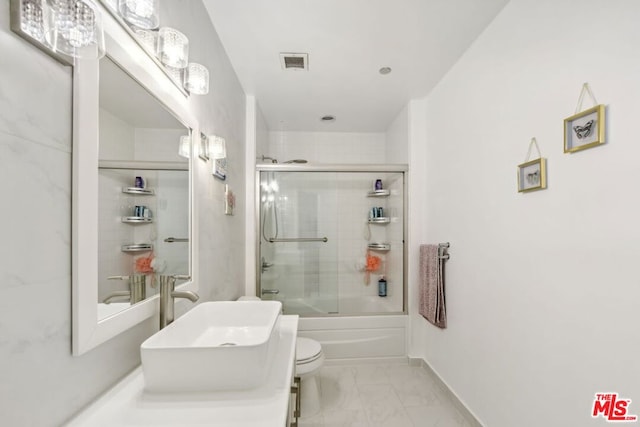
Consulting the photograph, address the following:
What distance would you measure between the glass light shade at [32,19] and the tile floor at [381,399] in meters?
2.15

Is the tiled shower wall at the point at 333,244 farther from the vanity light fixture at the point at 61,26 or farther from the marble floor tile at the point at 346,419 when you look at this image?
the vanity light fixture at the point at 61,26

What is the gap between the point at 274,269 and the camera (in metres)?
2.97

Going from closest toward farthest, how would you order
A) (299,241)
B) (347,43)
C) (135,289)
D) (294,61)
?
(135,289), (347,43), (294,61), (299,241)

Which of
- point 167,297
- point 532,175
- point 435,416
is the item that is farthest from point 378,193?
point 167,297

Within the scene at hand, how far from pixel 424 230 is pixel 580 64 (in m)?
1.76

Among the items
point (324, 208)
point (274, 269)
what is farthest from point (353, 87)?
point (274, 269)

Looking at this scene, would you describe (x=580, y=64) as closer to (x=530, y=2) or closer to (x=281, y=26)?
(x=530, y=2)

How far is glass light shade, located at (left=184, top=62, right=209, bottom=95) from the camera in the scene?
4.26 feet

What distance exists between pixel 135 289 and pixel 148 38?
0.82 metres

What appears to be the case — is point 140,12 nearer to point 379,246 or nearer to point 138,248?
point 138,248

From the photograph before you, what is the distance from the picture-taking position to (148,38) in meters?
1.03

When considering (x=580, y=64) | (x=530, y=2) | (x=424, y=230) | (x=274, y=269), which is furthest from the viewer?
(x=274, y=269)

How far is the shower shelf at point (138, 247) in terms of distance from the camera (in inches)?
37.4

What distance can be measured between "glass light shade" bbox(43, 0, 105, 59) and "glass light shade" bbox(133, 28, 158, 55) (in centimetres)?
28
